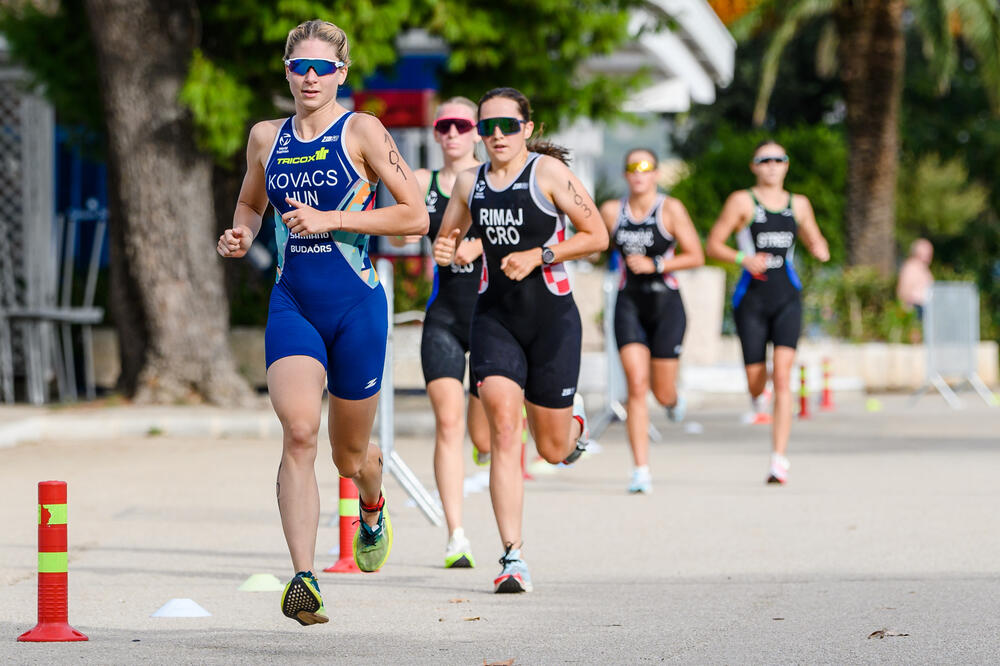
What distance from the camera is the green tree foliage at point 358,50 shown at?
659 inches

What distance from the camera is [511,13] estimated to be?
57.4 feet

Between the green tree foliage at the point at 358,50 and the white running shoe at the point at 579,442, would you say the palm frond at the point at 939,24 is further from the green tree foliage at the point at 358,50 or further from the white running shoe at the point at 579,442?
the white running shoe at the point at 579,442

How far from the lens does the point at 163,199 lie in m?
17.0

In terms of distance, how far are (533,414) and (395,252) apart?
13.8 m

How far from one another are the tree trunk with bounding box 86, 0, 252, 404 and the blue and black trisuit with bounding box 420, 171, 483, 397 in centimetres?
848

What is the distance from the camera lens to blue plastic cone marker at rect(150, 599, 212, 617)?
6859 millimetres

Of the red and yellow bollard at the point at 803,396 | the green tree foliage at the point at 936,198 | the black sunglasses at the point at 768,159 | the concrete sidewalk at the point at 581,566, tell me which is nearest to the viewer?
the concrete sidewalk at the point at 581,566

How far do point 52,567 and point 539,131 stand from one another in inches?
132

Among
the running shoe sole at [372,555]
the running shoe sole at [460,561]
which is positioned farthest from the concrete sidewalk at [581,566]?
the running shoe sole at [372,555]

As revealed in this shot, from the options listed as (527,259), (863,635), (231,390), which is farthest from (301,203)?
(231,390)

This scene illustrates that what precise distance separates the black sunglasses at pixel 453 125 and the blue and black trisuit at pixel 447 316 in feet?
1.16

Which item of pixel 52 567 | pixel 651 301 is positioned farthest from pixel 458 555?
pixel 651 301

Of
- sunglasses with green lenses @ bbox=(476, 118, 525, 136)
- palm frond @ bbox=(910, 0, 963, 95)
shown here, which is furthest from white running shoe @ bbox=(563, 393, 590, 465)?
palm frond @ bbox=(910, 0, 963, 95)

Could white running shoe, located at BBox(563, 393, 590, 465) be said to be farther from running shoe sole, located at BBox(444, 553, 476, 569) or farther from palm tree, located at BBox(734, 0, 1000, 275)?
palm tree, located at BBox(734, 0, 1000, 275)
